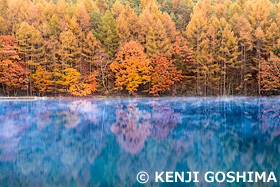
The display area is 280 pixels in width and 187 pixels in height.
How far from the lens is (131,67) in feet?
117

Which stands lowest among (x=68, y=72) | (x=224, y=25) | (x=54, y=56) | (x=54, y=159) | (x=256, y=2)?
(x=54, y=159)

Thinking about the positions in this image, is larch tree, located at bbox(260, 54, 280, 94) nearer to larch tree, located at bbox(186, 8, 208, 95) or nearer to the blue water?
larch tree, located at bbox(186, 8, 208, 95)

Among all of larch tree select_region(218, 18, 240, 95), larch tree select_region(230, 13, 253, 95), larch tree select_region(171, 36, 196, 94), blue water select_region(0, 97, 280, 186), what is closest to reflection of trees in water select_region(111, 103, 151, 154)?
blue water select_region(0, 97, 280, 186)

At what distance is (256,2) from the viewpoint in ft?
132

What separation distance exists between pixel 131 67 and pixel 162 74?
4514 mm

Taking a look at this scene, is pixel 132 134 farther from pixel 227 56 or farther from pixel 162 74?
pixel 227 56

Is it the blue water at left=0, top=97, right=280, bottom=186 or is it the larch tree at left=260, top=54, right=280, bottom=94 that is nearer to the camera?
the blue water at left=0, top=97, right=280, bottom=186

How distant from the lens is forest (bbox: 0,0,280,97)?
35.9m

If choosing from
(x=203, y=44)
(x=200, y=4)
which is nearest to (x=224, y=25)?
(x=203, y=44)

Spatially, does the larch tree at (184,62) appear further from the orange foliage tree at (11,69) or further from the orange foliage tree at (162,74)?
the orange foliage tree at (11,69)

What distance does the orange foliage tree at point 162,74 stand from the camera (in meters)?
35.9

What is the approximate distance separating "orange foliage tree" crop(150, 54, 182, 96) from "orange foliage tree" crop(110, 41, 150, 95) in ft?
3.73

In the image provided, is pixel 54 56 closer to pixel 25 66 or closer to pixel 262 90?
pixel 25 66

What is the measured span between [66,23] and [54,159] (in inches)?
1427
